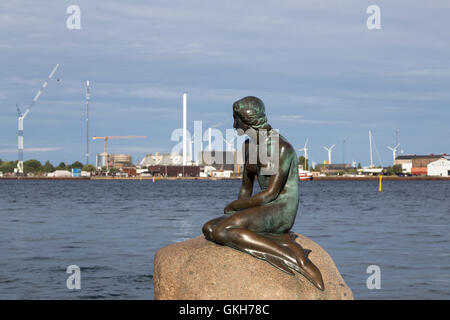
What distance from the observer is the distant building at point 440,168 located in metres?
181

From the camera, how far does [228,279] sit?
27.3 ft

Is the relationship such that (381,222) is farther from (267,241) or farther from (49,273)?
(267,241)

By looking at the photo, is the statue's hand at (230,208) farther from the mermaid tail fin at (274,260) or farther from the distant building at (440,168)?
the distant building at (440,168)

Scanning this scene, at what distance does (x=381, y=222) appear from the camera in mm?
31469

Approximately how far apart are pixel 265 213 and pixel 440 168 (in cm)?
18373

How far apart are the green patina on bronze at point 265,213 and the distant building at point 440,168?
182m

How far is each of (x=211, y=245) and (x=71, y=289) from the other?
6450 millimetres

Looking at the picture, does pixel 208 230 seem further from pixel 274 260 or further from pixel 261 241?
pixel 274 260

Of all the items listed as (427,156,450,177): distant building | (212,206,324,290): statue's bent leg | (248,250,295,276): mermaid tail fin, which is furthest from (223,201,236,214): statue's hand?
(427,156,450,177): distant building

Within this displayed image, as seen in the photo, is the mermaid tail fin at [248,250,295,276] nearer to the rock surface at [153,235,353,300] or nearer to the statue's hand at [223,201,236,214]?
the rock surface at [153,235,353,300]

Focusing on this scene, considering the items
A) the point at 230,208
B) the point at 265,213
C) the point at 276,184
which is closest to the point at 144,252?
the point at 230,208

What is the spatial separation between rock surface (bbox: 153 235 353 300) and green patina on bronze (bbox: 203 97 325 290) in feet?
0.43

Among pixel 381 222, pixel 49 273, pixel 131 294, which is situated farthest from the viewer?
pixel 381 222
